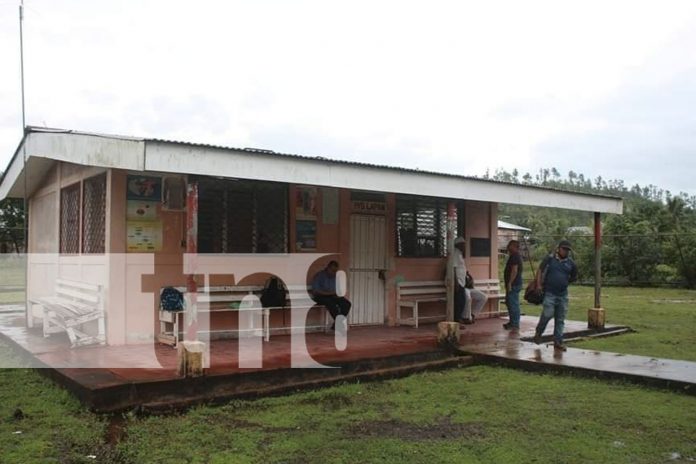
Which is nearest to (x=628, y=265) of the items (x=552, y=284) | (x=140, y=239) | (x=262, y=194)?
(x=552, y=284)

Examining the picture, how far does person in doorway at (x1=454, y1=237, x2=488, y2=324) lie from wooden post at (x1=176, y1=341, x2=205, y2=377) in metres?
5.42

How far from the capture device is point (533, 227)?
37.8 m

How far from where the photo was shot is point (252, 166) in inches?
275

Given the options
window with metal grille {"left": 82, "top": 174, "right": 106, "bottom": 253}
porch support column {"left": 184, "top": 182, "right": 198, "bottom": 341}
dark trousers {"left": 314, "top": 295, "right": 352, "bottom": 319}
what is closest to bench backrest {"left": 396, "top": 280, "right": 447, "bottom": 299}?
dark trousers {"left": 314, "top": 295, "right": 352, "bottom": 319}

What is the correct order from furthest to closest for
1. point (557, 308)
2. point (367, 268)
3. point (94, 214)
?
point (367, 268)
point (557, 308)
point (94, 214)

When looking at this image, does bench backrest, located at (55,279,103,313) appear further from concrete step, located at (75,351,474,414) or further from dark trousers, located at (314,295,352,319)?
dark trousers, located at (314,295,352,319)

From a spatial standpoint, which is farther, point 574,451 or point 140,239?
point 140,239

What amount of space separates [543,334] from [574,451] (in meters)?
5.45

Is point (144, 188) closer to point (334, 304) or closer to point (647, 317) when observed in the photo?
point (334, 304)

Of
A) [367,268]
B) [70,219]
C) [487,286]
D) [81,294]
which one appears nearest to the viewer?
[81,294]

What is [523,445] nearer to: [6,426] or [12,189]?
[6,426]

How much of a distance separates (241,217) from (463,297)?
4137 mm

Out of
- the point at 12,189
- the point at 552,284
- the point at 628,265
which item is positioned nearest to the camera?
the point at 552,284

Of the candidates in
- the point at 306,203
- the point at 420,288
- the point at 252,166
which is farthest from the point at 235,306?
the point at 420,288
